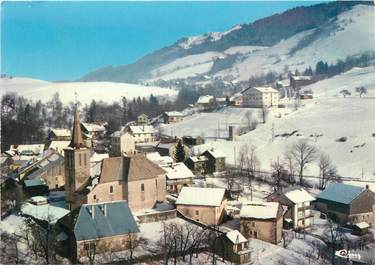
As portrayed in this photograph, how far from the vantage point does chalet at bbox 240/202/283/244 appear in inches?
1460

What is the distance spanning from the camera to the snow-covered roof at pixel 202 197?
39.8m

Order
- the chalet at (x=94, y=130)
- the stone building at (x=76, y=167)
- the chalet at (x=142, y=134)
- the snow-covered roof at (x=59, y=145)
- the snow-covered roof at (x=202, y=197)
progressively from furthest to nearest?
1. the chalet at (x=94, y=130)
2. the chalet at (x=142, y=134)
3. the snow-covered roof at (x=59, y=145)
4. the stone building at (x=76, y=167)
5. the snow-covered roof at (x=202, y=197)

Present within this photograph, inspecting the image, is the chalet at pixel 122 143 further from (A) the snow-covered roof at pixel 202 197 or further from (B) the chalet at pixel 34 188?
(A) the snow-covered roof at pixel 202 197

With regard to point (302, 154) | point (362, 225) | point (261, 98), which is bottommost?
point (362, 225)

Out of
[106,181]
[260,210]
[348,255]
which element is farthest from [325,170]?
[106,181]

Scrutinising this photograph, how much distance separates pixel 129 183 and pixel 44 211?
6.52 m

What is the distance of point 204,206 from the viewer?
39.7m

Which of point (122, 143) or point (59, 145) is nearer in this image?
point (59, 145)

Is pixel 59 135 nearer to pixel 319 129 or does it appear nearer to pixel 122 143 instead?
pixel 122 143

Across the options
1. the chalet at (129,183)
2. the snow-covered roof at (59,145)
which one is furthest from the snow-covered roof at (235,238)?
the snow-covered roof at (59,145)

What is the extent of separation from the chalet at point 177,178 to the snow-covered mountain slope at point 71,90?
3748 inches

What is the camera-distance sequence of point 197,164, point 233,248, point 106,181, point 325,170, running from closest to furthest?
1. point 233,248
2. point 106,181
3. point 197,164
4. point 325,170

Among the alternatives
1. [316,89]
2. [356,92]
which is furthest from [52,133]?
[316,89]

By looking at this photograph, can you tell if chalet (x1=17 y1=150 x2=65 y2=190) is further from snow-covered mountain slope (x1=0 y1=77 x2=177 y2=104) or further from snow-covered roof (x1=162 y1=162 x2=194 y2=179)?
snow-covered mountain slope (x1=0 y1=77 x2=177 y2=104)
